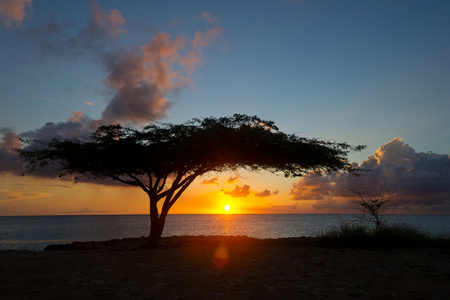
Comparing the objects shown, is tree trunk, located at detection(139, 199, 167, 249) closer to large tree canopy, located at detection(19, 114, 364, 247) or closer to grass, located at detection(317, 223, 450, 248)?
large tree canopy, located at detection(19, 114, 364, 247)

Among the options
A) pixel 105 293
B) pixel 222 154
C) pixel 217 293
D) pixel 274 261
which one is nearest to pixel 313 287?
pixel 217 293

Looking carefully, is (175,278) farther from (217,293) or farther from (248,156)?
(248,156)

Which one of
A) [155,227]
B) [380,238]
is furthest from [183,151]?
[380,238]

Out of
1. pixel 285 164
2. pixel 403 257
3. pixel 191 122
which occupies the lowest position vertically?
pixel 403 257

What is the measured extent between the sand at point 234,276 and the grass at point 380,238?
2.75 m

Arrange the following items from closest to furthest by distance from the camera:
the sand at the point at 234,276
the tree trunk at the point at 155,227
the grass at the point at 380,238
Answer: the sand at the point at 234,276
the grass at the point at 380,238
the tree trunk at the point at 155,227

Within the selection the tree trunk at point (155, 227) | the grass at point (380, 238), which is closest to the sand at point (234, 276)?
the grass at point (380, 238)

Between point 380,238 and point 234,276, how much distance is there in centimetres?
1025

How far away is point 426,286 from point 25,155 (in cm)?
1822

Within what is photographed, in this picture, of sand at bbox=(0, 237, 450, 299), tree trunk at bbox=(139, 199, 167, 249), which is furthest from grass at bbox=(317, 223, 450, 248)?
tree trunk at bbox=(139, 199, 167, 249)

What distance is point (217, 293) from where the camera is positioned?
7383 millimetres

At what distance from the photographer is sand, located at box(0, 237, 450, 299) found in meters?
7.37

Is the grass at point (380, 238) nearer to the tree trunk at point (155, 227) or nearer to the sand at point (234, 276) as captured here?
the sand at point (234, 276)

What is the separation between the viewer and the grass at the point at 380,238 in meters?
15.6
